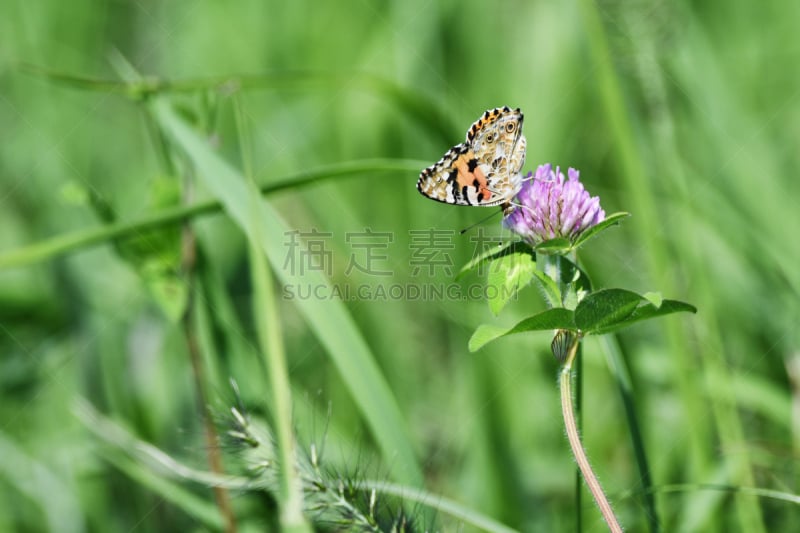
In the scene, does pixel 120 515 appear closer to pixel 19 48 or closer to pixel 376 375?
pixel 376 375

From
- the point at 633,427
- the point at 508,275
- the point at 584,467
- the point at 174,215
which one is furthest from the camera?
the point at 174,215

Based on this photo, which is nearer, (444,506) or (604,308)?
(604,308)

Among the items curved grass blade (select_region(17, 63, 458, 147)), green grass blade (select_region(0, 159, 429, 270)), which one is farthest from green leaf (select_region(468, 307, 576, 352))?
curved grass blade (select_region(17, 63, 458, 147))

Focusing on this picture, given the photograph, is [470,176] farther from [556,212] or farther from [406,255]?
[406,255]

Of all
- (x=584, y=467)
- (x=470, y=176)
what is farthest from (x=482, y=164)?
(x=584, y=467)

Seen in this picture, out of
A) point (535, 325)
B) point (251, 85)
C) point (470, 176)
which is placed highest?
point (251, 85)

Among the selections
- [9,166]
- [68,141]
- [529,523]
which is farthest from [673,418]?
[9,166]

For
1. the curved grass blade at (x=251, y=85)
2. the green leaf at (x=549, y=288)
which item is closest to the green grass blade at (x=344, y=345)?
the curved grass blade at (x=251, y=85)
